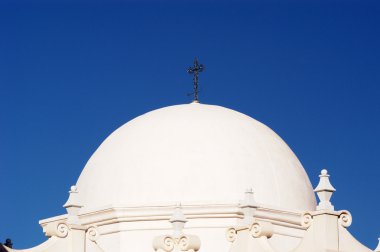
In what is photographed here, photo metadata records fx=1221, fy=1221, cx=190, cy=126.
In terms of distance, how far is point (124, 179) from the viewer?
94.1 ft

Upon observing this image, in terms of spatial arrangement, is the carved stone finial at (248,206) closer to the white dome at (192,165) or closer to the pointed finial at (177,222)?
the pointed finial at (177,222)

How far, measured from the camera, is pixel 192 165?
28469 millimetres

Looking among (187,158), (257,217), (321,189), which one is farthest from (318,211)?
(187,158)

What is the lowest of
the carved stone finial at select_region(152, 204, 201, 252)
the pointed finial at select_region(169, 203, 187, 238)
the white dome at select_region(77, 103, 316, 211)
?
the carved stone finial at select_region(152, 204, 201, 252)

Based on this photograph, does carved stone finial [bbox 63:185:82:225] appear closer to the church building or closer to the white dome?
the church building

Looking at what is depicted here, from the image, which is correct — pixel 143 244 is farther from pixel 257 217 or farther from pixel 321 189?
pixel 321 189

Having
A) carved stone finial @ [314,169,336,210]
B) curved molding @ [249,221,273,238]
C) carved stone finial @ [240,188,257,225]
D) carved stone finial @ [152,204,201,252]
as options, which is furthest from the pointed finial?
carved stone finial @ [314,169,336,210]

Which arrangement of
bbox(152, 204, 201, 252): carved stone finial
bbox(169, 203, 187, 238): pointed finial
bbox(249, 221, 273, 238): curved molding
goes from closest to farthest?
bbox(249, 221, 273, 238): curved molding < bbox(152, 204, 201, 252): carved stone finial < bbox(169, 203, 187, 238): pointed finial

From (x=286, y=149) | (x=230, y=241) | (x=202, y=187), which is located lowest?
(x=230, y=241)

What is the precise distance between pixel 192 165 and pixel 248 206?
3.00 meters

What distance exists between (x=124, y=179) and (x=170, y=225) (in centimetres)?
185

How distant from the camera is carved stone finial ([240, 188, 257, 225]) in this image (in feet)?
84.2

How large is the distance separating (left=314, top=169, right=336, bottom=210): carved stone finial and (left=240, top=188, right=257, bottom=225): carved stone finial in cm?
139

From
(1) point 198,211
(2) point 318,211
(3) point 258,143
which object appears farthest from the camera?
(3) point 258,143
